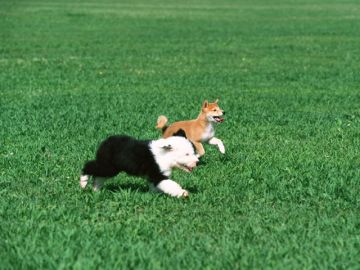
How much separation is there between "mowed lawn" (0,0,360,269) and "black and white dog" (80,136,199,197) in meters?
0.25

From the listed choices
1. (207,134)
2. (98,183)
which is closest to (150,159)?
(98,183)

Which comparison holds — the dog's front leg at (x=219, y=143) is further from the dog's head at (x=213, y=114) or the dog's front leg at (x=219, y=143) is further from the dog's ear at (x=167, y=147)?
the dog's ear at (x=167, y=147)

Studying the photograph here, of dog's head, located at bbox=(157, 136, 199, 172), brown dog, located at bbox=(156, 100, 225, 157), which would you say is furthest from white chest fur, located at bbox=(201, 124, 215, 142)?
dog's head, located at bbox=(157, 136, 199, 172)

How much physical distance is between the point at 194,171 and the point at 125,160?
2097 mm

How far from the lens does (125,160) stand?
8438 millimetres

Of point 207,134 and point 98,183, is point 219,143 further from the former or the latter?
point 98,183

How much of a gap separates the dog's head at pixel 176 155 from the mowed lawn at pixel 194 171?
463 millimetres

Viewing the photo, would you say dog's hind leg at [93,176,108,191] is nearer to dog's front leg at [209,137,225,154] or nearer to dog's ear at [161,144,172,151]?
dog's ear at [161,144,172,151]

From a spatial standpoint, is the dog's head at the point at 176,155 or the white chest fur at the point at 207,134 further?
the white chest fur at the point at 207,134

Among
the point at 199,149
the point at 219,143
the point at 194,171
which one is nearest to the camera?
the point at 194,171

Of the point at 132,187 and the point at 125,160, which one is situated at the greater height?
the point at 125,160

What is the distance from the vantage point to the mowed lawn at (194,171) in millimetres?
6809

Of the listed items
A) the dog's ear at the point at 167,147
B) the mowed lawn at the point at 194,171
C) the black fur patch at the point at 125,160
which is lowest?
the mowed lawn at the point at 194,171

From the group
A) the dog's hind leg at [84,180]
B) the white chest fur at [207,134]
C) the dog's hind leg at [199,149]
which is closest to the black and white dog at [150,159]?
the dog's hind leg at [84,180]
